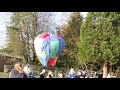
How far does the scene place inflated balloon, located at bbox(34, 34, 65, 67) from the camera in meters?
9.16

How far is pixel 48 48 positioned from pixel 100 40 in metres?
1.00

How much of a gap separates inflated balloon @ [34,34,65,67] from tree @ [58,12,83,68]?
4.0 inches

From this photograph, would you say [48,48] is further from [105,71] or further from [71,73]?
[105,71]

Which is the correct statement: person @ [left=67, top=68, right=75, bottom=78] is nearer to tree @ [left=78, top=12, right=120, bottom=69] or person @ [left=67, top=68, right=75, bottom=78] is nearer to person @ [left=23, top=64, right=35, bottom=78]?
tree @ [left=78, top=12, right=120, bottom=69]

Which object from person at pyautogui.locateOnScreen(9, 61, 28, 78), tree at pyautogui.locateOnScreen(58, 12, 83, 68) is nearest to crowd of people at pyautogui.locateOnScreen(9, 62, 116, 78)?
person at pyautogui.locateOnScreen(9, 61, 28, 78)

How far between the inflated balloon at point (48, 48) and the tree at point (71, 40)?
0.33 ft

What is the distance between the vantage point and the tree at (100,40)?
9219 mm

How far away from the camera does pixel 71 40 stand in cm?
920

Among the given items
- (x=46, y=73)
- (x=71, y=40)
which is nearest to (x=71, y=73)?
(x=46, y=73)

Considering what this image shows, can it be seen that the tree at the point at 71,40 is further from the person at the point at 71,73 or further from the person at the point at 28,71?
the person at the point at 28,71

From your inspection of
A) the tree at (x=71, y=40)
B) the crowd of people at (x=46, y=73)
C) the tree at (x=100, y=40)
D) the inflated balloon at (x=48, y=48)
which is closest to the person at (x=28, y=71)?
the crowd of people at (x=46, y=73)

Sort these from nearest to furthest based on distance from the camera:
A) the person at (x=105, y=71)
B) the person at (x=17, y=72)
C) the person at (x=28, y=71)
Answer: the person at (x=17, y=72), the person at (x=28, y=71), the person at (x=105, y=71)
